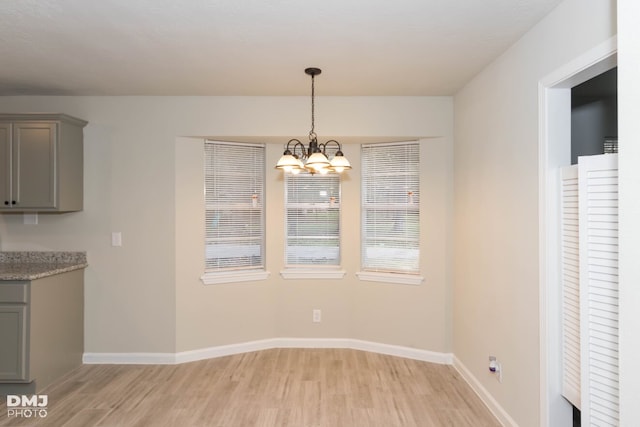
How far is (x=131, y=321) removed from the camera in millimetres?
4016

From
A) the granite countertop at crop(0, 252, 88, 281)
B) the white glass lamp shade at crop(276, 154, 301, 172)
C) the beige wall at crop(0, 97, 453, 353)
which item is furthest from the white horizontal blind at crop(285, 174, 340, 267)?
the granite countertop at crop(0, 252, 88, 281)

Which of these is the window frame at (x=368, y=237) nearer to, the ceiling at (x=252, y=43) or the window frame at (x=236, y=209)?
the ceiling at (x=252, y=43)

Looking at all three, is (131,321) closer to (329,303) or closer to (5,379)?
(5,379)

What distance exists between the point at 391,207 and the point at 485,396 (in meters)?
1.95

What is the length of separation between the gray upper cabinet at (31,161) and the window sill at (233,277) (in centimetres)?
146

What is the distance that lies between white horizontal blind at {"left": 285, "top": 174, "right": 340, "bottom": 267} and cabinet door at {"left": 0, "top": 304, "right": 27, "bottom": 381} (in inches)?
94.0

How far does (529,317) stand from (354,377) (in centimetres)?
168

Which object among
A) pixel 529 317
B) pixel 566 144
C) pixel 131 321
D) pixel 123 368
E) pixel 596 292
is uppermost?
pixel 566 144

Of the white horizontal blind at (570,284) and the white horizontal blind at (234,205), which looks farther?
the white horizontal blind at (234,205)

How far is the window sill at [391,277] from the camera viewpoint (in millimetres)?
4129

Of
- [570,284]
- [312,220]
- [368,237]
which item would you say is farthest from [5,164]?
[570,284]

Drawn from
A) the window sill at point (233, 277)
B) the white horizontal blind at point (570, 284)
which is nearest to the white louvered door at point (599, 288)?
the white horizontal blind at point (570, 284)

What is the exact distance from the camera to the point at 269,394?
3314mm

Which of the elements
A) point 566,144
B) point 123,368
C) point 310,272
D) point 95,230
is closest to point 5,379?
point 123,368
